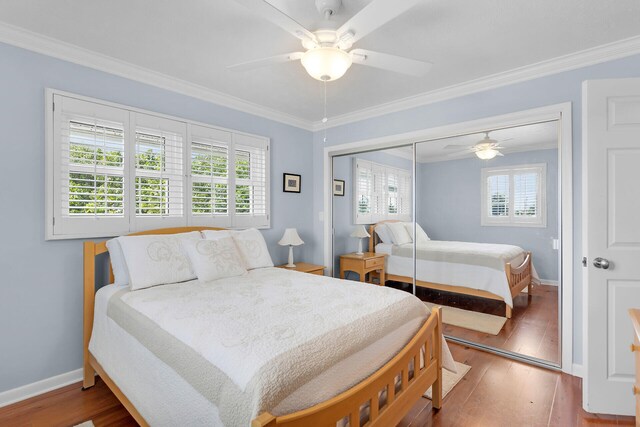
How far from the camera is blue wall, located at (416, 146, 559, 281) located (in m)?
2.64

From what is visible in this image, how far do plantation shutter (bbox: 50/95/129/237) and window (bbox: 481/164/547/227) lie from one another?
321 cm

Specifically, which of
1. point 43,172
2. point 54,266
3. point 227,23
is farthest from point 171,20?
point 54,266

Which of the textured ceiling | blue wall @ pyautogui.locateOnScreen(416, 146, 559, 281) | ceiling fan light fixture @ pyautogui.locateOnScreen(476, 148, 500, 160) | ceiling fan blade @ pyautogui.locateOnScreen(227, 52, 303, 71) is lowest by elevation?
blue wall @ pyautogui.locateOnScreen(416, 146, 559, 281)

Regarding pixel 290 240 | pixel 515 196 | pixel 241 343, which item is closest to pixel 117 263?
pixel 241 343

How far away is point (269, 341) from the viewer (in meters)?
1.36

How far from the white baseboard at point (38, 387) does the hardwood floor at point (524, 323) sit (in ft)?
10.6

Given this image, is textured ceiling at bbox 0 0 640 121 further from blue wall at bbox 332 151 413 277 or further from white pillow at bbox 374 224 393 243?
white pillow at bbox 374 224 393 243

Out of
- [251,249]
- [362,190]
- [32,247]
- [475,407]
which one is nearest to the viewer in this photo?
[475,407]

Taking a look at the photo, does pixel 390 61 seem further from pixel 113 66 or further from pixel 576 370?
pixel 576 370

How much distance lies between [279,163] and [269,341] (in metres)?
2.83

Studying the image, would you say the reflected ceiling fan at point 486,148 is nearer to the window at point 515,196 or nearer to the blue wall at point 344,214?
the window at point 515,196

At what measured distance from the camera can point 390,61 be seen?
185 centimetres

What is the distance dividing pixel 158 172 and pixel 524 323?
3.63 meters

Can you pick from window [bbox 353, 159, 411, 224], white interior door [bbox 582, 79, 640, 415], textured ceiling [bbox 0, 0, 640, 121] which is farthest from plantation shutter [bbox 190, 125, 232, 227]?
white interior door [bbox 582, 79, 640, 415]
